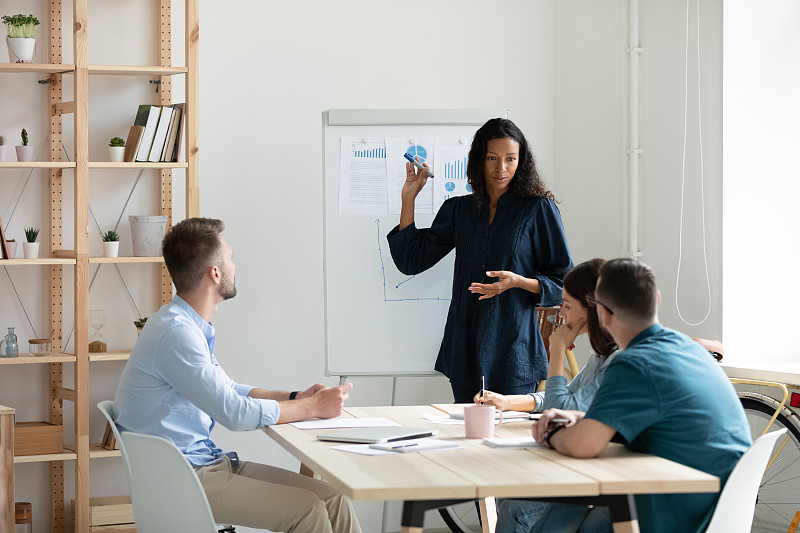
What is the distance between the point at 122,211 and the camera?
4035 mm

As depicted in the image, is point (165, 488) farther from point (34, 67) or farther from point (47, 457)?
point (34, 67)

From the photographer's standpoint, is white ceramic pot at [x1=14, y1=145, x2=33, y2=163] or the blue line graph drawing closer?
white ceramic pot at [x1=14, y1=145, x2=33, y2=163]

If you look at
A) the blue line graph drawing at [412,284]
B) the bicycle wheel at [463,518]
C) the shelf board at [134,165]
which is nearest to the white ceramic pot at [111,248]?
the shelf board at [134,165]

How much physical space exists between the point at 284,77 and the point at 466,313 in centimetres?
150

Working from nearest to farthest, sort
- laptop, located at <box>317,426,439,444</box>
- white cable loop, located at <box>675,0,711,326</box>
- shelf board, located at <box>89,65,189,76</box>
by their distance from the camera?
laptop, located at <box>317,426,439,444</box> < shelf board, located at <box>89,65,189,76</box> < white cable loop, located at <box>675,0,711,326</box>

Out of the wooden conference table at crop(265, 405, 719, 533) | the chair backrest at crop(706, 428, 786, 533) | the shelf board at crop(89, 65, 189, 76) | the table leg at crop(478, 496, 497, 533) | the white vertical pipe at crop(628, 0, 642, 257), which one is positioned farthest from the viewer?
the white vertical pipe at crop(628, 0, 642, 257)

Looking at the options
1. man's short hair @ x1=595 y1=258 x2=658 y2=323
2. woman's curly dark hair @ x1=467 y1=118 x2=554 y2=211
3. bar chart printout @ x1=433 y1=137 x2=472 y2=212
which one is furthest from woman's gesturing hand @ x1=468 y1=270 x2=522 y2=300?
man's short hair @ x1=595 y1=258 x2=658 y2=323

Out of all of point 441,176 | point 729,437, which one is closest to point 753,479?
point 729,437

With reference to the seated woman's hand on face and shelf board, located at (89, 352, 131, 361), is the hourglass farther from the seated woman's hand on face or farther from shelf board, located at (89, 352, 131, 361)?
the seated woman's hand on face

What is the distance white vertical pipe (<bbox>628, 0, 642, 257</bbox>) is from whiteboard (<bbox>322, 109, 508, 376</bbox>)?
70 cm

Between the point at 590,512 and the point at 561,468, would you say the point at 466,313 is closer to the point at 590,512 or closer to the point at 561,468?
the point at 590,512

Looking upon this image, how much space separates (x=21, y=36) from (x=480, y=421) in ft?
8.28

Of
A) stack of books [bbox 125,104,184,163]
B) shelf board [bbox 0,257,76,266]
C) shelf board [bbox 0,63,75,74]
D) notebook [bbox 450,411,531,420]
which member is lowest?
notebook [bbox 450,411,531,420]

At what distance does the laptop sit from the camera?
214 cm
